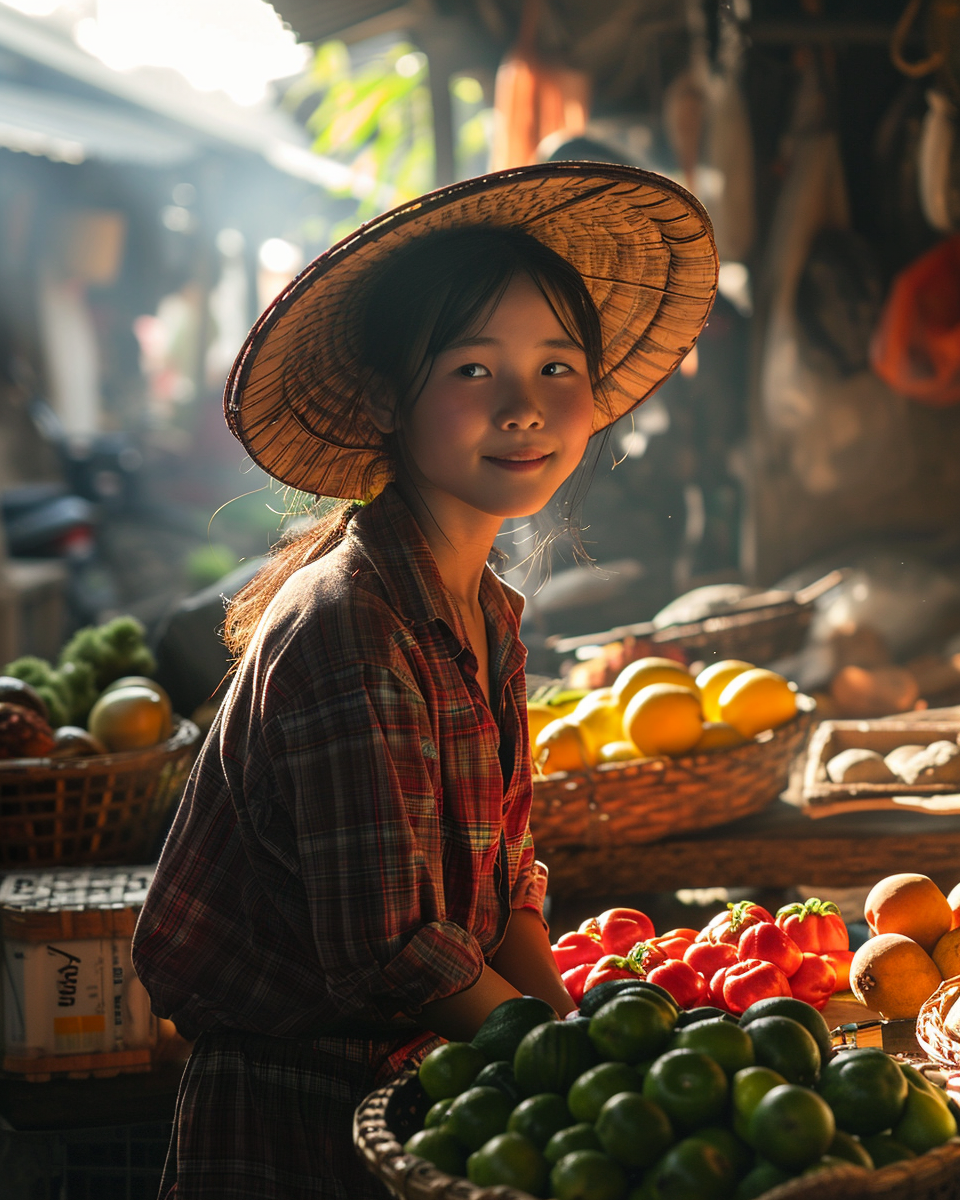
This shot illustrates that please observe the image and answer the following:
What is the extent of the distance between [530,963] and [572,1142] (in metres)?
0.67

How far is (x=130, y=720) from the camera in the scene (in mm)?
2918

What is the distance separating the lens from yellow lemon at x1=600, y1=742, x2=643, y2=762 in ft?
9.02

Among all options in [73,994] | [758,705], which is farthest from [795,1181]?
[758,705]

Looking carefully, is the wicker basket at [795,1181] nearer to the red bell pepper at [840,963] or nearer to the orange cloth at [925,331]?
the red bell pepper at [840,963]

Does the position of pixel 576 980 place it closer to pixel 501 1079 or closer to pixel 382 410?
pixel 501 1079

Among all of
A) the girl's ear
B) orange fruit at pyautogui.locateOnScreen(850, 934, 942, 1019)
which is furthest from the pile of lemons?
the girl's ear

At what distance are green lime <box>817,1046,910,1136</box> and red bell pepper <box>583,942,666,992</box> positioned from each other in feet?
2.03

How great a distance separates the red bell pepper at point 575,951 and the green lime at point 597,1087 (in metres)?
0.85

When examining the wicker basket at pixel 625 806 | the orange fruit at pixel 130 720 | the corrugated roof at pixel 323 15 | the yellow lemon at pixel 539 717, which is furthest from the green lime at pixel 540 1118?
the corrugated roof at pixel 323 15

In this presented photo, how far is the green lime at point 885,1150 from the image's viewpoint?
3.50 ft

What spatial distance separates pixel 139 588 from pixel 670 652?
22.4ft

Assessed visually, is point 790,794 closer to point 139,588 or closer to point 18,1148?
point 18,1148

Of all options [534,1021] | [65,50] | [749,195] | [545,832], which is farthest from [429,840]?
[65,50]

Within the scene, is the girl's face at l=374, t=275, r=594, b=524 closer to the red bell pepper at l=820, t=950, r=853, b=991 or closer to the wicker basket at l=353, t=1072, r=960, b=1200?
the wicker basket at l=353, t=1072, r=960, b=1200
